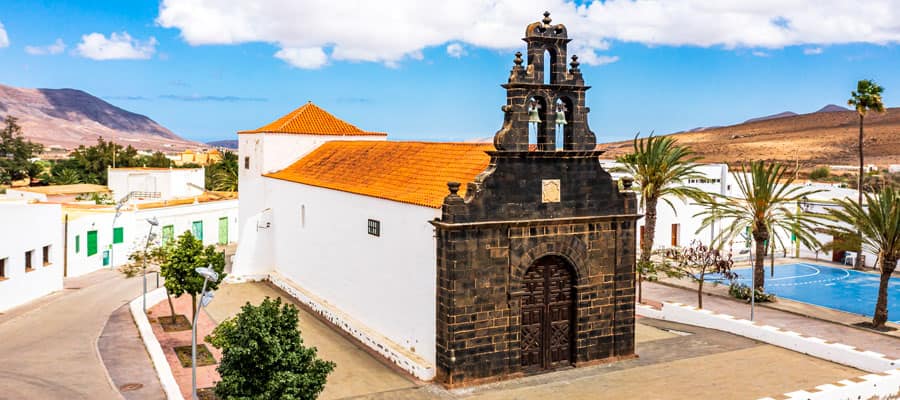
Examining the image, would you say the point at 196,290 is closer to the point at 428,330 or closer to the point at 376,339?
the point at 376,339

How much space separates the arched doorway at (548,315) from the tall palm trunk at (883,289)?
13.4 m

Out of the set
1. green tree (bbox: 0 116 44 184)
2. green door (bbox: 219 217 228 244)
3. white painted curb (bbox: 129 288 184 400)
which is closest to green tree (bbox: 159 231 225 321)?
white painted curb (bbox: 129 288 184 400)

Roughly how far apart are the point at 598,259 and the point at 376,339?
6.36 m

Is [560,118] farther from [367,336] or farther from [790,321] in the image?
[790,321]

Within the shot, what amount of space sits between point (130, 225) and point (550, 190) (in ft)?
84.8

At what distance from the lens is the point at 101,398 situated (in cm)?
1614

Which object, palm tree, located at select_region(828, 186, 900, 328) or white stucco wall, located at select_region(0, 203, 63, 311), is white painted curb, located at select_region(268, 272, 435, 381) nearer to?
white stucco wall, located at select_region(0, 203, 63, 311)

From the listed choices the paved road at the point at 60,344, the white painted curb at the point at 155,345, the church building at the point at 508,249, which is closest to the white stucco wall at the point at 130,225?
the paved road at the point at 60,344

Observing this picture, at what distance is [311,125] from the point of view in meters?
32.6

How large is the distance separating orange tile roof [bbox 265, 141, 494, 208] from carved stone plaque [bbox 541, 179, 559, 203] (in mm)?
1875

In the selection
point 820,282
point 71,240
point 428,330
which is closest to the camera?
point 428,330

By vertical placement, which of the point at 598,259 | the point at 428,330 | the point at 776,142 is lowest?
the point at 428,330

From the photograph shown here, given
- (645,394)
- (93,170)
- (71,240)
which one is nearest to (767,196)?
(645,394)

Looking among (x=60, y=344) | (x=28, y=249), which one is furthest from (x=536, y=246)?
(x=28, y=249)
